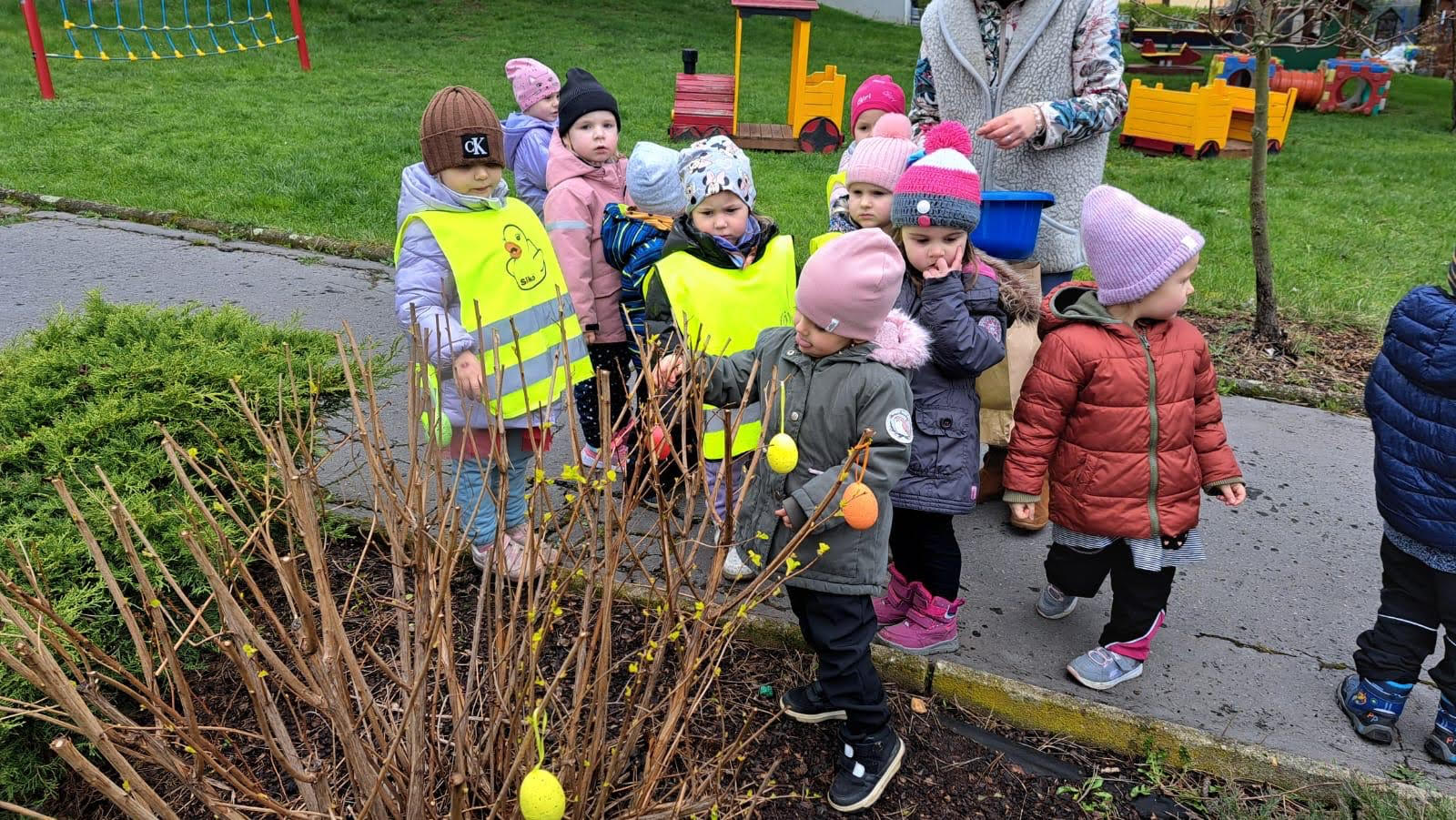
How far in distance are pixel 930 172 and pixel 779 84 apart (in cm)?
1166

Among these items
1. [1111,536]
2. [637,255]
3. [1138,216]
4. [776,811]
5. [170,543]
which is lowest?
[776,811]

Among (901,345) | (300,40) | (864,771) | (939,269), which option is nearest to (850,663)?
(864,771)

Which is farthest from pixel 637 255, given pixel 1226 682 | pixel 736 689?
pixel 1226 682

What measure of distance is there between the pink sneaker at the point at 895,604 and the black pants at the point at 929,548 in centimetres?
7

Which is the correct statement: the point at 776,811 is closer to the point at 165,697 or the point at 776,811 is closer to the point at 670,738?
the point at 670,738

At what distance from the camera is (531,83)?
177 inches

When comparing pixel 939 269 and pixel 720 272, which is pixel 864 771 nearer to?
pixel 939 269

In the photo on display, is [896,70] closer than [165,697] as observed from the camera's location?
No

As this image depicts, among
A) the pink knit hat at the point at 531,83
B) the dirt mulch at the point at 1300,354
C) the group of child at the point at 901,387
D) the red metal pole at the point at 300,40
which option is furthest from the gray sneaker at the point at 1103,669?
the red metal pole at the point at 300,40

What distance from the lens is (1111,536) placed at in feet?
8.59

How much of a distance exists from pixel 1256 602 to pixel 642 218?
2.46 metres

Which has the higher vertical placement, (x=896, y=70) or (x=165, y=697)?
(x=896, y=70)

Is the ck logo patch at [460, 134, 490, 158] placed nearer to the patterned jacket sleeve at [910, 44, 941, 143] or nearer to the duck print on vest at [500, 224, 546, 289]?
the duck print on vest at [500, 224, 546, 289]

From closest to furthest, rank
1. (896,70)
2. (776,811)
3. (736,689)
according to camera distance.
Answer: (776,811), (736,689), (896,70)
